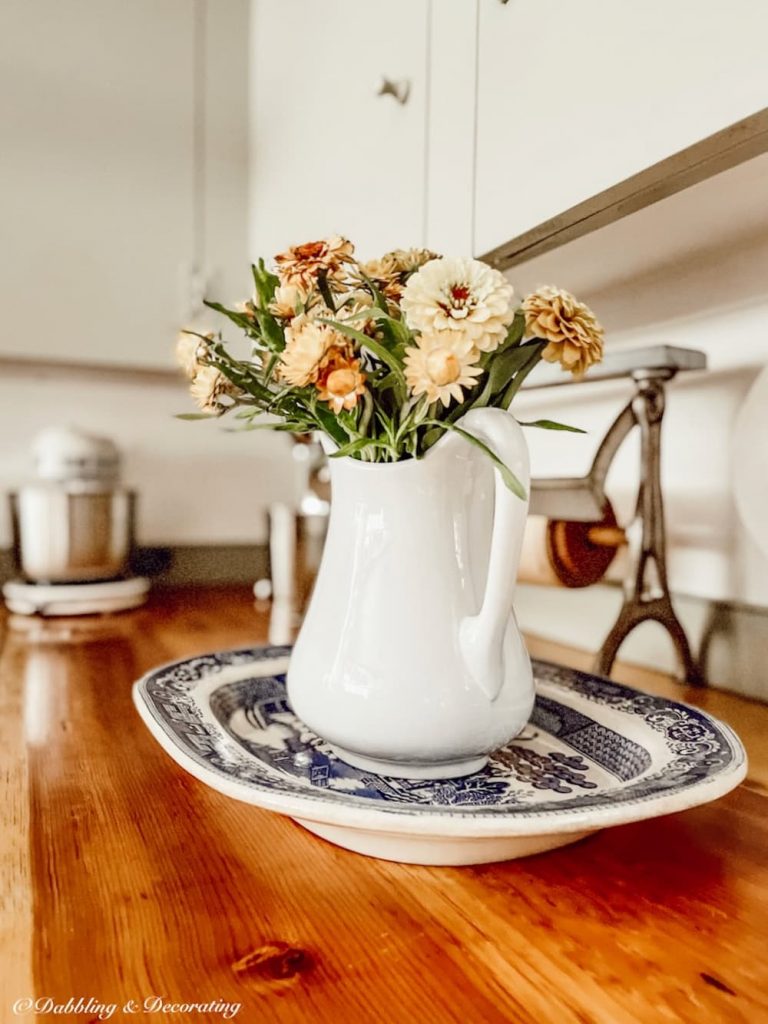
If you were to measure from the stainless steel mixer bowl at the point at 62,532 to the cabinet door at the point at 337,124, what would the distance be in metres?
0.58

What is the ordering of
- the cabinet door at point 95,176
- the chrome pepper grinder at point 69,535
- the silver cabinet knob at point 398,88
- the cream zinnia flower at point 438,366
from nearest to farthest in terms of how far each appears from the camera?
the cream zinnia flower at point 438,366 → the silver cabinet knob at point 398,88 → the chrome pepper grinder at point 69,535 → the cabinet door at point 95,176

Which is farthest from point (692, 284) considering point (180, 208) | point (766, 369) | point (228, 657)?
point (180, 208)

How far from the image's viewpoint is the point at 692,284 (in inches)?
32.5

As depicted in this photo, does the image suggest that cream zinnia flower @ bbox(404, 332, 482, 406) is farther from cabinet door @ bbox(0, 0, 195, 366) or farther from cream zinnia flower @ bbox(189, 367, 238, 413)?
cabinet door @ bbox(0, 0, 195, 366)

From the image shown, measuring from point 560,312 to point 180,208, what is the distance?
1.34m

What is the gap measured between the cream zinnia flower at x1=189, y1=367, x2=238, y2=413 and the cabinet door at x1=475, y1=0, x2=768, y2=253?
340 mm

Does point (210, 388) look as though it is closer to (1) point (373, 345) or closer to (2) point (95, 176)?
(1) point (373, 345)

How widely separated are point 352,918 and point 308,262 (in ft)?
1.12

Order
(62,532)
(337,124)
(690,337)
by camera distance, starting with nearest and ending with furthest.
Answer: (690,337), (337,124), (62,532)

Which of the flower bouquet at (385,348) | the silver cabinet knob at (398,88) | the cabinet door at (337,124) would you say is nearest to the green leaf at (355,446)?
the flower bouquet at (385,348)

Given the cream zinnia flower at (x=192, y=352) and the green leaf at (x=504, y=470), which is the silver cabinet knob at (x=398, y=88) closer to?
the cream zinnia flower at (x=192, y=352)

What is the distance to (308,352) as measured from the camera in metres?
0.40

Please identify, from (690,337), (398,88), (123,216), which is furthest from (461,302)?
(123,216)

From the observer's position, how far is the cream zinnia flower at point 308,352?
1.33ft
